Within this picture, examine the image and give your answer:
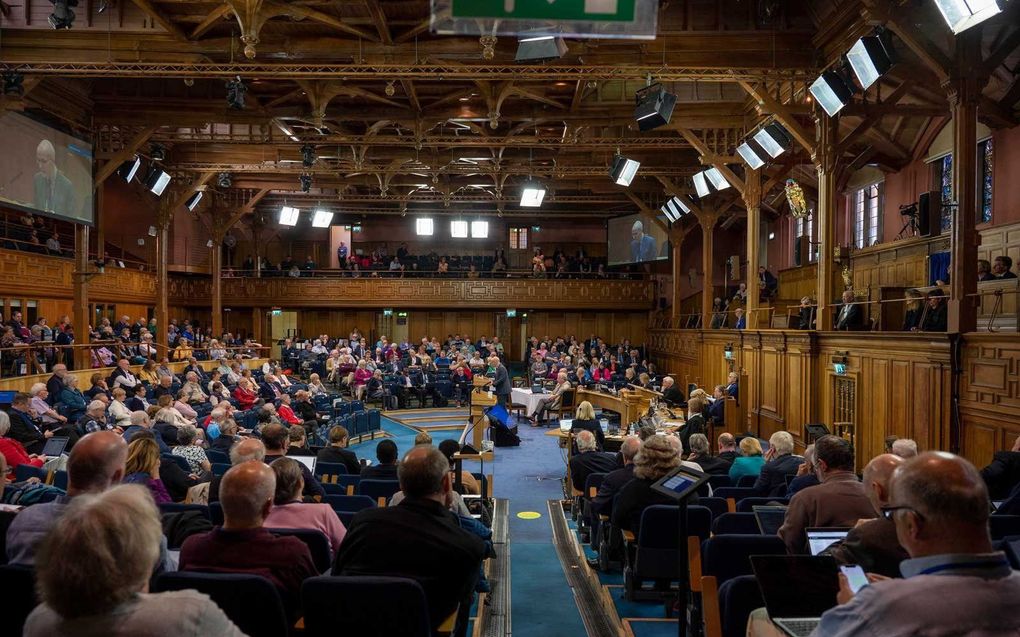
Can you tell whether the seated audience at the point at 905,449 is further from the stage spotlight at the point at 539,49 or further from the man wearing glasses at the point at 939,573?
the stage spotlight at the point at 539,49

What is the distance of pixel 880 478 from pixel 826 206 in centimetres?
883

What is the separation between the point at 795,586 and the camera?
2.12m

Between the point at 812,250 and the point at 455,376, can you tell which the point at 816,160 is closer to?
the point at 812,250

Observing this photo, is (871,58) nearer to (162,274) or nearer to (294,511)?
(294,511)

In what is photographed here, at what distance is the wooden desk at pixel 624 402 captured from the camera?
42.0 ft

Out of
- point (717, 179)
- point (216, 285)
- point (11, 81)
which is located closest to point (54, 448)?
point (11, 81)

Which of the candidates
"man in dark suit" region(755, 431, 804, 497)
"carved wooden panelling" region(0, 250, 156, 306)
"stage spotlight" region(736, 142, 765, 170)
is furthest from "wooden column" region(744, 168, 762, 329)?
"carved wooden panelling" region(0, 250, 156, 306)

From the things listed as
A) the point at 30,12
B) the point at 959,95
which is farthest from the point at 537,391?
the point at 30,12

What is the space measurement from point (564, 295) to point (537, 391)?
338 inches

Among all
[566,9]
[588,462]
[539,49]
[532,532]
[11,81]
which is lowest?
[532,532]

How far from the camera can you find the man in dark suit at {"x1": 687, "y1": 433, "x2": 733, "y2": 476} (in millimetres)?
6625

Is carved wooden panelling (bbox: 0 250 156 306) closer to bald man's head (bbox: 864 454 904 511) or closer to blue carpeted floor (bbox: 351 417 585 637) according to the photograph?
blue carpeted floor (bbox: 351 417 585 637)

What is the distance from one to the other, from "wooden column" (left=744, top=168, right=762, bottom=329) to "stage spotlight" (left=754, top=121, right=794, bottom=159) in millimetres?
2116

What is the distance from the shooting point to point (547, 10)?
10.3 feet
